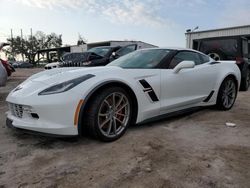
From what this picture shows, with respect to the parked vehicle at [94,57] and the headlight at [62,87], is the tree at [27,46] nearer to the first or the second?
the parked vehicle at [94,57]

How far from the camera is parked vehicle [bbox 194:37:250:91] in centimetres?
673

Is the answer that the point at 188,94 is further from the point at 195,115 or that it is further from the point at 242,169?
the point at 242,169

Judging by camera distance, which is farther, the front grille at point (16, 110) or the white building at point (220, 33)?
the white building at point (220, 33)

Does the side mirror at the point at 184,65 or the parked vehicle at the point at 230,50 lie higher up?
the parked vehicle at the point at 230,50

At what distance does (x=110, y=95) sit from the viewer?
114 inches

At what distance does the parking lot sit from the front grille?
1.10ft

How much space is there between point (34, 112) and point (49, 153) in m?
0.47

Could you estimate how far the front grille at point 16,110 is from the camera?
278 centimetres

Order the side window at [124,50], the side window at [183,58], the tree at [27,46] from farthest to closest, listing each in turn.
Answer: the tree at [27,46]
the side window at [124,50]
the side window at [183,58]

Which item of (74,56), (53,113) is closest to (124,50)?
(74,56)

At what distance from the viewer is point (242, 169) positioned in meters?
2.28

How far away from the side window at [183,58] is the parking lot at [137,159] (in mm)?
942

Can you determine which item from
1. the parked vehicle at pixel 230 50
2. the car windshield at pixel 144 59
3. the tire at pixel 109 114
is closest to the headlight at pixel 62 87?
the tire at pixel 109 114

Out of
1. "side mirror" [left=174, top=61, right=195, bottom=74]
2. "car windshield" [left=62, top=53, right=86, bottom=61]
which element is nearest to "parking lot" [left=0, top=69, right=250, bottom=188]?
"side mirror" [left=174, top=61, right=195, bottom=74]
